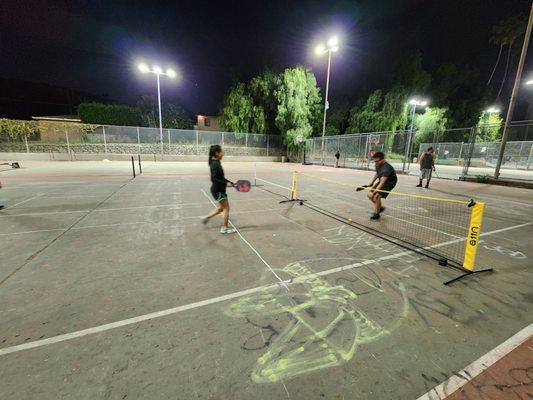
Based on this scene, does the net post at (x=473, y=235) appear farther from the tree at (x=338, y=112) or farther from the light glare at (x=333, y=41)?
the tree at (x=338, y=112)

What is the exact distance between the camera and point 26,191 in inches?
408

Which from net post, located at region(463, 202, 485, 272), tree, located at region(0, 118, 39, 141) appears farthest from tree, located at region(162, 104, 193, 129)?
net post, located at region(463, 202, 485, 272)

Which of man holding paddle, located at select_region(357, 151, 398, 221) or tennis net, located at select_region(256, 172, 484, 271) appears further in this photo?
man holding paddle, located at select_region(357, 151, 398, 221)

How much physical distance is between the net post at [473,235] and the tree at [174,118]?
3885cm

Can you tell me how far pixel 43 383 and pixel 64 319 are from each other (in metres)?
0.95

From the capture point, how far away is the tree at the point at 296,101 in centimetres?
2995

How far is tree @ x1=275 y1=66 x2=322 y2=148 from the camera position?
1179 inches

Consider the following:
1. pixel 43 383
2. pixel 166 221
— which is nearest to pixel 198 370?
pixel 43 383

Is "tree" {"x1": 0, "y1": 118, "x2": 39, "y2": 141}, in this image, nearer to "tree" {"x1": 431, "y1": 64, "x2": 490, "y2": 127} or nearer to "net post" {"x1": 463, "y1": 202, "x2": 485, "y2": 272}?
"net post" {"x1": 463, "y1": 202, "x2": 485, "y2": 272}

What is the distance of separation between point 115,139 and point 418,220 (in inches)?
1174

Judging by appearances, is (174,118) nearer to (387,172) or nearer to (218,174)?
(218,174)

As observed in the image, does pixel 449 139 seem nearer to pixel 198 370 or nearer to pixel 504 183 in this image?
pixel 504 183

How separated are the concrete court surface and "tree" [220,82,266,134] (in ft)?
94.4

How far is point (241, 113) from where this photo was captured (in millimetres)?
32094
